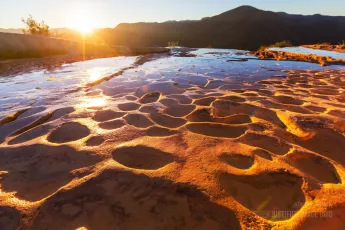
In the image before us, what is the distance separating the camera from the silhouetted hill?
133 ft

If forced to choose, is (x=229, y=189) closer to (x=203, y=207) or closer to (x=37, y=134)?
(x=203, y=207)

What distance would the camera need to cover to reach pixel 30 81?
17.4 ft

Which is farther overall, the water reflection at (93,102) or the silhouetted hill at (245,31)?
the silhouetted hill at (245,31)

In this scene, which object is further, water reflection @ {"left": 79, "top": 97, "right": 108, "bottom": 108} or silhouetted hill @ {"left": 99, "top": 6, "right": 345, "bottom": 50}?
silhouetted hill @ {"left": 99, "top": 6, "right": 345, "bottom": 50}

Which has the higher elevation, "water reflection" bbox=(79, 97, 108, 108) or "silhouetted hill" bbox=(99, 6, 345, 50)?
"silhouetted hill" bbox=(99, 6, 345, 50)

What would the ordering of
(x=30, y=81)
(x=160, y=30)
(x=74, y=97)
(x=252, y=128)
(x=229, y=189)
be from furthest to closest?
(x=160, y=30)
(x=30, y=81)
(x=74, y=97)
(x=252, y=128)
(x=229, y=189)

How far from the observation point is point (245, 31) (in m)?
43.3

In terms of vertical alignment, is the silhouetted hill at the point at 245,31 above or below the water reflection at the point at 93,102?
above

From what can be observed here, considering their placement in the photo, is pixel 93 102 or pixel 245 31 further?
pixel 245 31

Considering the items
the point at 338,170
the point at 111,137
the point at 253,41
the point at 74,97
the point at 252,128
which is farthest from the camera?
the point at 253,41

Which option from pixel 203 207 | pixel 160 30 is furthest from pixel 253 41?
pixel 203 207

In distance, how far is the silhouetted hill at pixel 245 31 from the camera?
4043 centimetres

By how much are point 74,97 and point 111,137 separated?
1.97 meters

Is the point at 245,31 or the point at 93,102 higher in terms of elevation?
the point at 245,31
